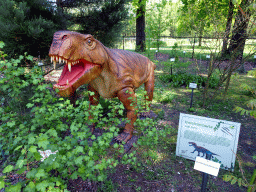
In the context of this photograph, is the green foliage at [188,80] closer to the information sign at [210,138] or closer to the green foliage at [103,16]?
the green foliage at [103,16]

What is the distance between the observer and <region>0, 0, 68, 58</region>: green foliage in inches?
104

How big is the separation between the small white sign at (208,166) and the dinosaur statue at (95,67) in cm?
95

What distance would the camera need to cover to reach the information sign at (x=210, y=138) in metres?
2.31

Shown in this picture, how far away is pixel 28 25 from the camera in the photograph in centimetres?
279

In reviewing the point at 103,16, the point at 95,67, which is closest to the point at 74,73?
the point at 95,67

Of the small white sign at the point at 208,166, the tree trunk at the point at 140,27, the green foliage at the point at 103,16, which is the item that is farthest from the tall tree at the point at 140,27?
the small white sign at the point at 208,166

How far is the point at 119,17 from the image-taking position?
387cm

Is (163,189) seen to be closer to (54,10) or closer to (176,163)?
(176,163)

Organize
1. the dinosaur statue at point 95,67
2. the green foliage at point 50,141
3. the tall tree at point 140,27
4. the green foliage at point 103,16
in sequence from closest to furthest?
the green foliage at point 50,141 → the dinosaur statue at point 95,67 → the green foliage at point 103,16 → the tall tree at point 140,27

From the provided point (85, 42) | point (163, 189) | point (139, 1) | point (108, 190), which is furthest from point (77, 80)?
point (139, 1)

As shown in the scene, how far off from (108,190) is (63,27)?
3.13 metres

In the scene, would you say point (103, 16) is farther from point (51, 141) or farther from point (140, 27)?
point (140, 27)

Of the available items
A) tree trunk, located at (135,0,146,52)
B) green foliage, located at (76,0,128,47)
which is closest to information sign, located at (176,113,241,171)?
green foliage, located at (76,0,128,47)

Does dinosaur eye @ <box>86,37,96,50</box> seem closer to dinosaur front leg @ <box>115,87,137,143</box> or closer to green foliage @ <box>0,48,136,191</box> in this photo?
green foliage @ <box>0,48,136,191</box>
